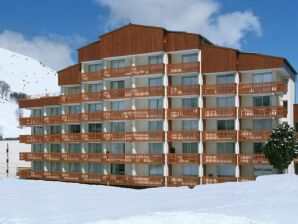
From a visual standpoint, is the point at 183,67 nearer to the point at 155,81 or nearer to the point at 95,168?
the point at 155,81

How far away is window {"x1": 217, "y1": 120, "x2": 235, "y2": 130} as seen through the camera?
49.6 meters

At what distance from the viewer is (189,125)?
51.7 metres

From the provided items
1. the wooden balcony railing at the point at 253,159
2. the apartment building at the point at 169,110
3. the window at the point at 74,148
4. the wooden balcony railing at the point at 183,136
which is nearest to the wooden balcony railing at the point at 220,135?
Answer: the apartment building at the point at 169,110

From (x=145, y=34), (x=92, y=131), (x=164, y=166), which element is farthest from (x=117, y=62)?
(x=164, y=166)

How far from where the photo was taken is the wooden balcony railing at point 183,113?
50309mm

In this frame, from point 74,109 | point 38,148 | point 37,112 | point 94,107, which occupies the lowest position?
Result: point 38,148

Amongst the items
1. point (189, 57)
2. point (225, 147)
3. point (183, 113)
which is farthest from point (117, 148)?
point (189, 57)

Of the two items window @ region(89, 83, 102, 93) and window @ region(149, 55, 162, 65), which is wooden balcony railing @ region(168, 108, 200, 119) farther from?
window @ region(89, 83, 102, 93)

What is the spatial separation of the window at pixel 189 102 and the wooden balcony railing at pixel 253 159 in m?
8.45

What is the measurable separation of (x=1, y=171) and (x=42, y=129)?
70.6 ft

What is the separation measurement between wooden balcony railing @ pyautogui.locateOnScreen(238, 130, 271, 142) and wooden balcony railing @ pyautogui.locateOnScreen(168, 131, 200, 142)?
204 inches

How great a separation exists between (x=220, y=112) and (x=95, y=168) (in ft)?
63.5

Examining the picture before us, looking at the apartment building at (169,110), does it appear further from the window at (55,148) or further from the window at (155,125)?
the window at (55,148)

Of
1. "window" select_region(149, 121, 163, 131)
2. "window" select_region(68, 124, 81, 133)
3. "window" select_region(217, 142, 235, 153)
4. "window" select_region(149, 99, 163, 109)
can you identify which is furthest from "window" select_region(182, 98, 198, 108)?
"window" select_region(68, 124, 81, 133)
